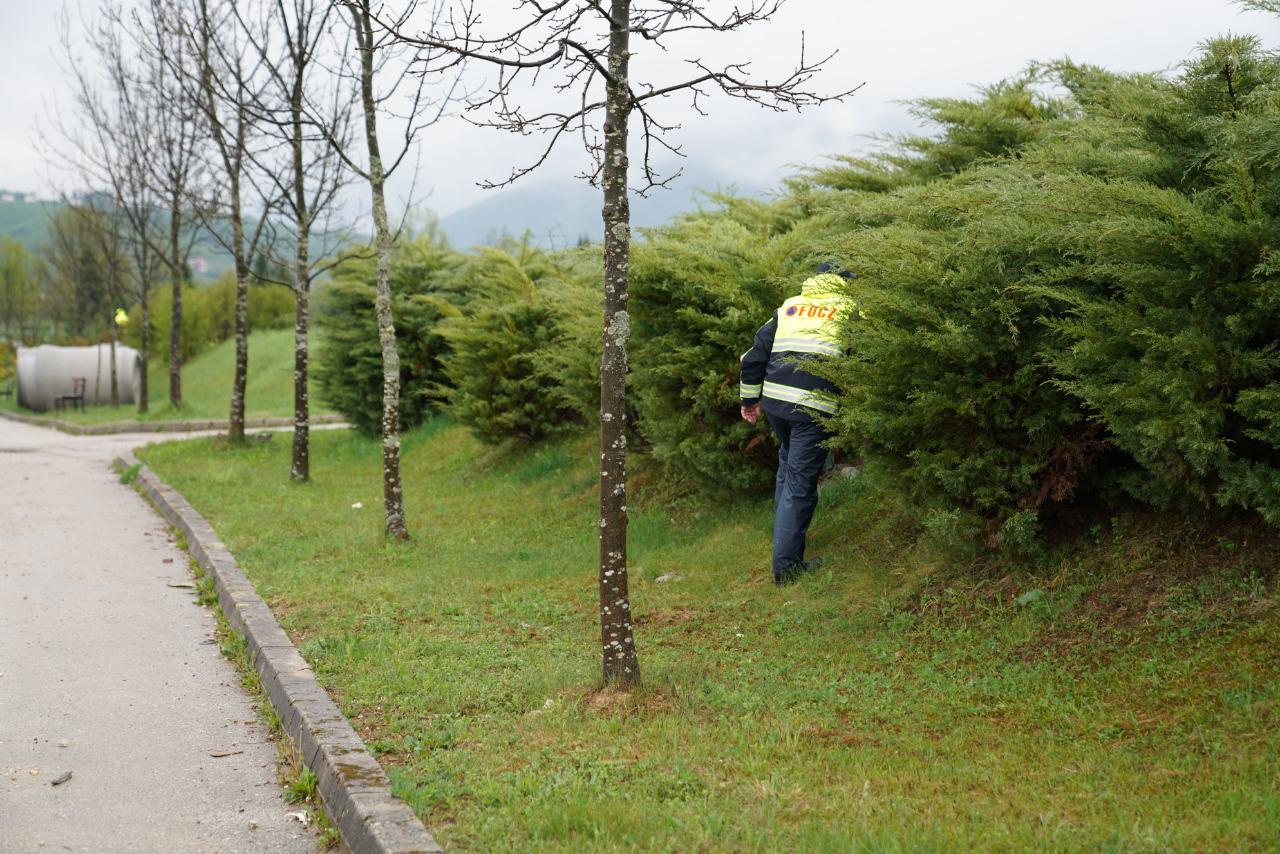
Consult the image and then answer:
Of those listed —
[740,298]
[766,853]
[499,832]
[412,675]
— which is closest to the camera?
[766,853]

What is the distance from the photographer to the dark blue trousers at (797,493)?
7.39 m

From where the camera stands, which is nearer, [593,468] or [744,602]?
[744,602]

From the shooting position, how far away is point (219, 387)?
35500 millimetres

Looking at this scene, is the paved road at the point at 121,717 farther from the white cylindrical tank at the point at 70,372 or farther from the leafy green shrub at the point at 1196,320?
the white cylindrical tank at the point at 70,372

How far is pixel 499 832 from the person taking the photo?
3.96 m

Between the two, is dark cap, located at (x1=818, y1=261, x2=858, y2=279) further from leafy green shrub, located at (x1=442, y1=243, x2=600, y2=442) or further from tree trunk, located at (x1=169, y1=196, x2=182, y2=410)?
tree trunk, located at (x1=169, y1=196, x2=182, y2=410)

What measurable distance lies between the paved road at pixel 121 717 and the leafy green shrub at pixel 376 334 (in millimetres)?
7677

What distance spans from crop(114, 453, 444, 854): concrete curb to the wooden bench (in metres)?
27.8

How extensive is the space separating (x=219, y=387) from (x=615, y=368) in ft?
107

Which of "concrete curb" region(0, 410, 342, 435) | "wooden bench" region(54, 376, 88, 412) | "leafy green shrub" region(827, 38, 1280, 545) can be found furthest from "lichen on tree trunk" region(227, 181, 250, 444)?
"wooden bench" region(54, 376, 88, 412)

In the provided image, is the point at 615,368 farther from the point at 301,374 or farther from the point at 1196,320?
the point at 301,374

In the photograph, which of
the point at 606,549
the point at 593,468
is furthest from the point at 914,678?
the point at 593,468

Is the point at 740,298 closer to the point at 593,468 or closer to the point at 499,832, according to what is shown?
the point at 593,468

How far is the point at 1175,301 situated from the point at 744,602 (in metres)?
3.28
